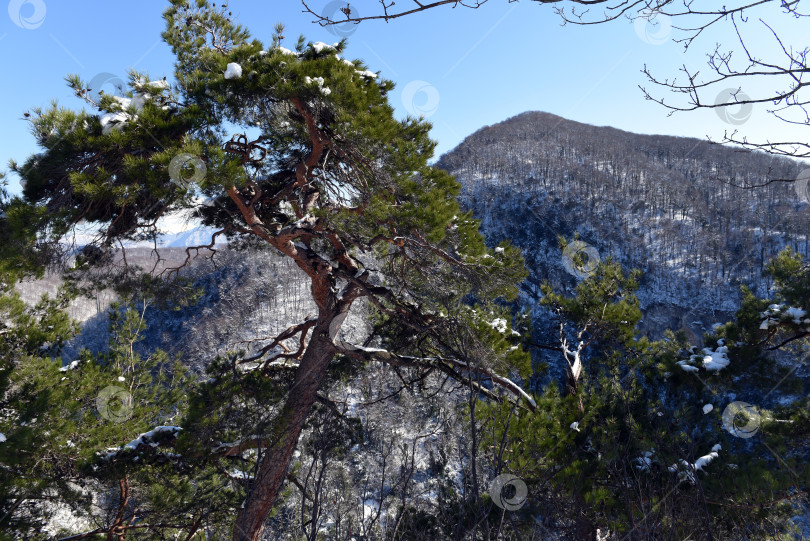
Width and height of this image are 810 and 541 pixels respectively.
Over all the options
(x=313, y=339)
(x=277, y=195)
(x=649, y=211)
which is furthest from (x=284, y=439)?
(x=649, y=211)

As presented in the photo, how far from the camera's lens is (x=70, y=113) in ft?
11.8

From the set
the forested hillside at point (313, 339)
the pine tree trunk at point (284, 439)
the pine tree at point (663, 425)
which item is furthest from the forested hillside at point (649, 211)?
the pine tree trunk at point (284, 439)

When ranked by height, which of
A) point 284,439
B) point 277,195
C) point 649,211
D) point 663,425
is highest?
point 277,195

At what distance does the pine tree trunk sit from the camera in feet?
14.3

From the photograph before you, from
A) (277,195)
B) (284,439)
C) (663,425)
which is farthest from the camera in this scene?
(663,425)

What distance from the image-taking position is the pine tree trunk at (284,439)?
4.35 meters

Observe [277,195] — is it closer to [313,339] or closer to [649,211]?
[313,339]

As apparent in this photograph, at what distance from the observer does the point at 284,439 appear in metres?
4.52

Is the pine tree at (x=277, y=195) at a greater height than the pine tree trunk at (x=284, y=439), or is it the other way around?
the pine tree at (x=277, y=195)

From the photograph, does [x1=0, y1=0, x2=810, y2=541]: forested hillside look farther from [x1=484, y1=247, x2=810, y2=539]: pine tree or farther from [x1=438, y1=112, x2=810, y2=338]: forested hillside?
[x1=438, y1=112, x2=810, y2=338]: forested hillside

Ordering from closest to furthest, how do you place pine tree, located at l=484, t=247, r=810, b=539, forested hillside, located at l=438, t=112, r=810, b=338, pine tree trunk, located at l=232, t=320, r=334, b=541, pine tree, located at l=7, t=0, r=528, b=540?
1. pine tree, located at l=7, t=0, r=528, b=540
2. pine tree trunk, located at l=232, t=320, r=334, b=541
3. pine tree, located at l=484, t=247, r=810, b=539
4. forested hillside, located at l=438, t=112, r=810, b=338

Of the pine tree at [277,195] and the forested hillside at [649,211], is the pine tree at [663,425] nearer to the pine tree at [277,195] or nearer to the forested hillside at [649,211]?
the pine tree at [277,195]

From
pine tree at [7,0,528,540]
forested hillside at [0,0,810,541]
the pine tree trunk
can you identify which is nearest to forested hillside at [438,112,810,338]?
forested hillside at [0,0,810,541]

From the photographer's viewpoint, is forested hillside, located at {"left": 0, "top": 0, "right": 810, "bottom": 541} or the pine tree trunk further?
the pine tree trunk
